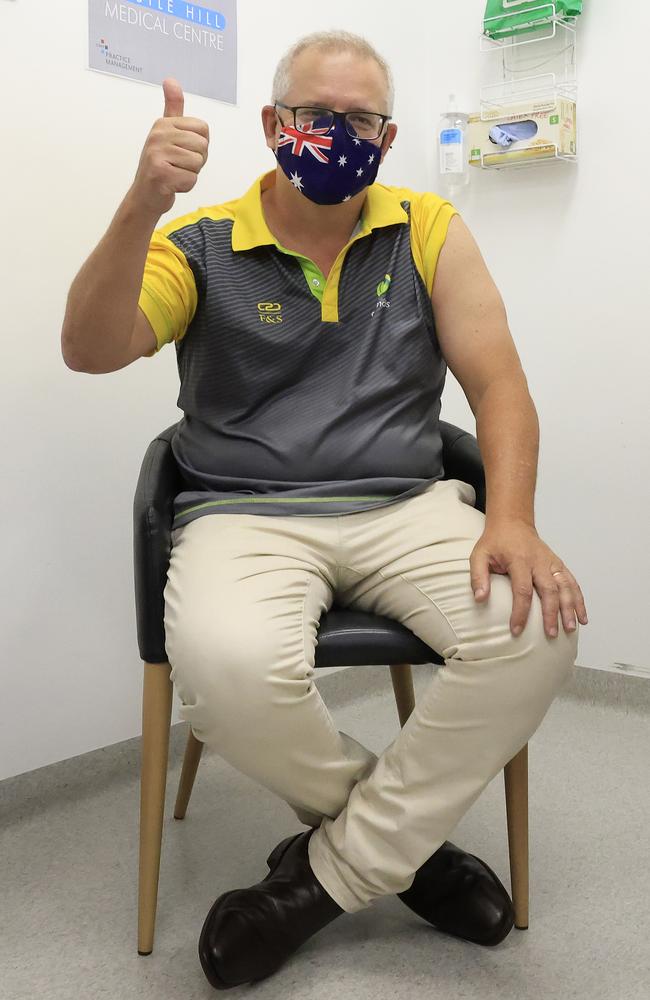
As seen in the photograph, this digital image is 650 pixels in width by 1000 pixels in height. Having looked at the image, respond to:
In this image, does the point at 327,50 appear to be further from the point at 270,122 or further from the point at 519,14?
the point at 519,14

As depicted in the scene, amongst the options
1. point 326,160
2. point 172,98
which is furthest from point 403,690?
point 172,98

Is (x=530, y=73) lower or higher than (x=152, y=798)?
higher

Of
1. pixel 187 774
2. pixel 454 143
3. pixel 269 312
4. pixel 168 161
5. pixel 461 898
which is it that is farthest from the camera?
pixel 454 143

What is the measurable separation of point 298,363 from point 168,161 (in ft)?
1.19

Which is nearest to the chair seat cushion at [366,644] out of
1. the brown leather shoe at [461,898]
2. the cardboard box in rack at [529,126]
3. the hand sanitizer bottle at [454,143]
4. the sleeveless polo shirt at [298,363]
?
the sleeveless polo shirt at [298,363]

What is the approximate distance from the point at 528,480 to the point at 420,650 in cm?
28

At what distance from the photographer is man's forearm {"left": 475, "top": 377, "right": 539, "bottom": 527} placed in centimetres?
136

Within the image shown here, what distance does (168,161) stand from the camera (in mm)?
1223

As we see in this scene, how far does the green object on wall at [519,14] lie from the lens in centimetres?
219

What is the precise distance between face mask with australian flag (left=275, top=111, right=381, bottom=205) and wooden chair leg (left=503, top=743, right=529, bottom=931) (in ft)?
2.77

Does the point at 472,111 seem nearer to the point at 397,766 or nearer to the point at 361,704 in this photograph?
the point at 361,704

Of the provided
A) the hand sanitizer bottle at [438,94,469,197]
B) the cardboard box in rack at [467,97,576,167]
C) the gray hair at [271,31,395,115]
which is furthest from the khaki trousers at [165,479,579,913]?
the hand sanitizer bottle at [438,94,469,197]

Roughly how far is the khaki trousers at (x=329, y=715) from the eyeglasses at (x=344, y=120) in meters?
0.62

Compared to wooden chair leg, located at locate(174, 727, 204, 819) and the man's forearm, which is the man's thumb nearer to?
the man's forearm
